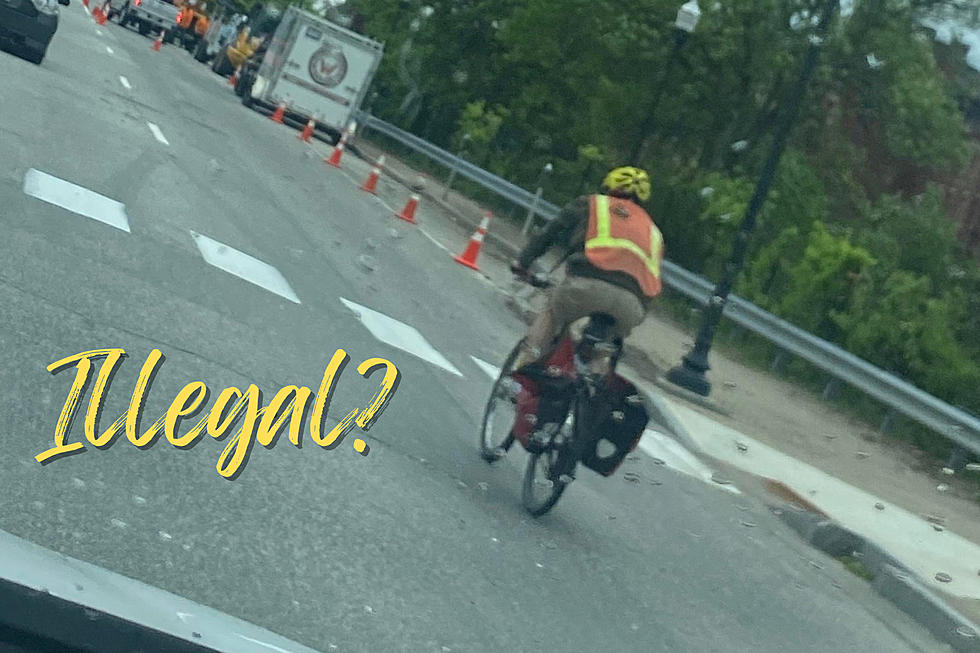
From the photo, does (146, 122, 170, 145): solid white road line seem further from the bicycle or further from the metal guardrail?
the bicycle

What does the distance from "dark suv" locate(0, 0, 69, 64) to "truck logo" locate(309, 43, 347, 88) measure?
1674 cm

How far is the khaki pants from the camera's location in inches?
355

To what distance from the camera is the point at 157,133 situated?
73.0 ft

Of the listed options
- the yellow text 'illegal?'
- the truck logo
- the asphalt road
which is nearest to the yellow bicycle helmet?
the asphalt road

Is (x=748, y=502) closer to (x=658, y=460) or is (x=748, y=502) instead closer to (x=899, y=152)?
(x=658, y=460)

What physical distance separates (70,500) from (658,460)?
25.6ft

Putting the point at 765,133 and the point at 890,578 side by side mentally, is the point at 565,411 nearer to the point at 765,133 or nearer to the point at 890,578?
the point at 890,578

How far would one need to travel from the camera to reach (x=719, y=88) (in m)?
32.9

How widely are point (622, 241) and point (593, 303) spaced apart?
374 millimetres

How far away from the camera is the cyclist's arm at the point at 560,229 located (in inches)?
368

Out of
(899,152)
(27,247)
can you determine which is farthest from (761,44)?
(27,247)

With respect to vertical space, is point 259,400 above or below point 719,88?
below

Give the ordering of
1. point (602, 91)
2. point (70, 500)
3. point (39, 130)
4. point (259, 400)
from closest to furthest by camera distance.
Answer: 1. point (70, 500)
2. point (259, 400)
3. point (39, 130)
4. point (602, 91)

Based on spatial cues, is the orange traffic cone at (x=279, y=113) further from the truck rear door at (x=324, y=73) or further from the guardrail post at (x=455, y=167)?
the guardrail post at (x=455, y=167)
